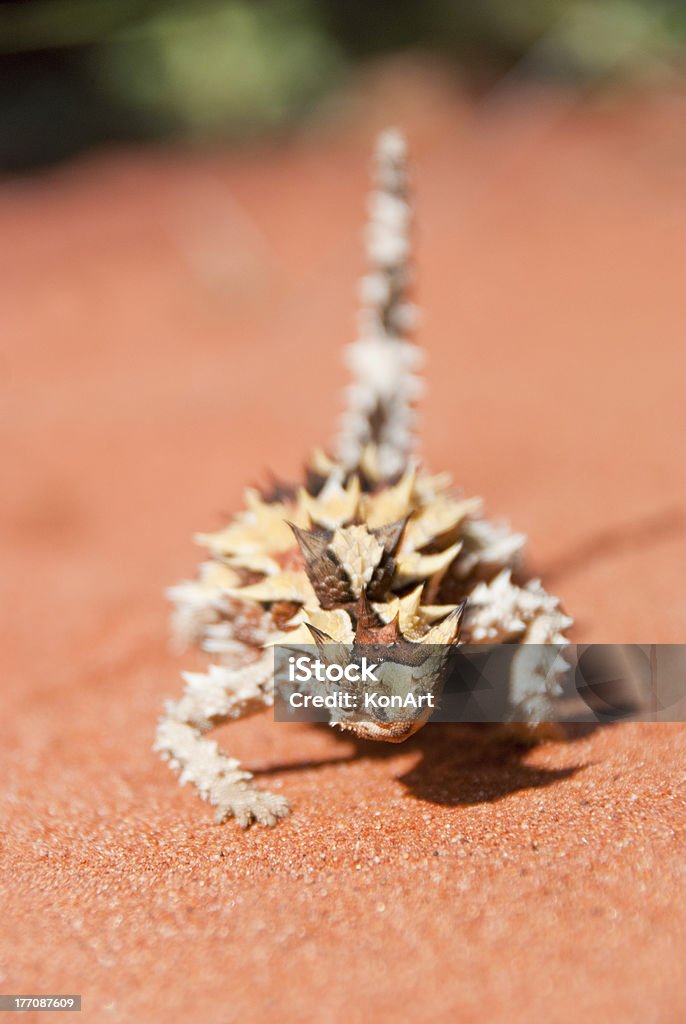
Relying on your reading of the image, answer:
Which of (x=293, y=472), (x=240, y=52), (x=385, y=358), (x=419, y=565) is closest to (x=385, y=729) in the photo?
(x=419, y=565)

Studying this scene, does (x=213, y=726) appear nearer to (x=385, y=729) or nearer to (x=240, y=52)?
(x=385, y=729)

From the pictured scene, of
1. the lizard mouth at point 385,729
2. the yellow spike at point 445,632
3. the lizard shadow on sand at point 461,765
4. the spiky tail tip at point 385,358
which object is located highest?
the spiky tail tip at point 385,358

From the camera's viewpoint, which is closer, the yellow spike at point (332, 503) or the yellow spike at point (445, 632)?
the yellow spike at point (445, 632)

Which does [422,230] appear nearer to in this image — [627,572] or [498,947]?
[627,572]

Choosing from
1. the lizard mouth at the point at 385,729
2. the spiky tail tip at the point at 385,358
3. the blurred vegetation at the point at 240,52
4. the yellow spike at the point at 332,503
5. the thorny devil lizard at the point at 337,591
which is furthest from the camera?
the blurred vegetation at the point at 240,52


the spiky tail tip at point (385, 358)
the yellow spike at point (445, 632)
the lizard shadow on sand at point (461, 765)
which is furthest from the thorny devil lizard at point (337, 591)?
the spiky tail tip at point (385, 358)

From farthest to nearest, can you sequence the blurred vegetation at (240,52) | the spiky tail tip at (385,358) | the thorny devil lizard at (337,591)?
the blurred vegetation at (240,52)
the spiky tail tip at (385,358)
the thorny devil lizard at (337,591)

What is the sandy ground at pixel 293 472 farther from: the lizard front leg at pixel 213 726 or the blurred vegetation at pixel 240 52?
the blurred vegetation at pixel 240 52
